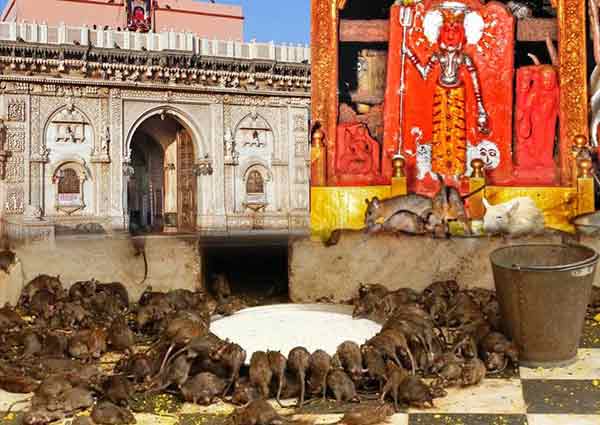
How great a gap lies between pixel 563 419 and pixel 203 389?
2160 mm

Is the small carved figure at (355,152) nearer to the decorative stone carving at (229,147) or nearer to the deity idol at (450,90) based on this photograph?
the deity idol at (450,90)

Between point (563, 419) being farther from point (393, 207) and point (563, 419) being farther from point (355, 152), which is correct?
point (355, 152)

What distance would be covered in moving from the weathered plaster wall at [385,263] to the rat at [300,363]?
3.10m

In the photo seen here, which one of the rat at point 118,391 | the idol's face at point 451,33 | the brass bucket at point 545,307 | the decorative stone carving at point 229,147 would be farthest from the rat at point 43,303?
the decorative stone carving at point 229,147

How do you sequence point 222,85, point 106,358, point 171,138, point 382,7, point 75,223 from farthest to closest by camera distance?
point 171,138, point 222,85, point 75,223, point 382,7, point 106,358

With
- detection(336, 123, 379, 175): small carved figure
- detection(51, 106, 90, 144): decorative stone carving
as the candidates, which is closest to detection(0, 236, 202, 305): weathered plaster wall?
detection(336, 123, 379, 175): small carved figure

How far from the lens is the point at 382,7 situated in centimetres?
1034

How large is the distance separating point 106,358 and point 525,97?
6.62 m

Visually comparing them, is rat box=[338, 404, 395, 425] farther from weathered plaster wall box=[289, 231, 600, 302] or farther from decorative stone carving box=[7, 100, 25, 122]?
decorative stone carving box=[7, 100, 25, 122]

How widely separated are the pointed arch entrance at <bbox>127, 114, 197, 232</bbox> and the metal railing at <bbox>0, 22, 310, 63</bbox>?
3.76 metres

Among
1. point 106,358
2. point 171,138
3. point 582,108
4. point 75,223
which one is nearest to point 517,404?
point 106,358

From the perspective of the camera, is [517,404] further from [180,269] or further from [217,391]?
[180,269]

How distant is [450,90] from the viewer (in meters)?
→ 9.23

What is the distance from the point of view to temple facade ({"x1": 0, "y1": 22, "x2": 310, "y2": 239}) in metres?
28.5
